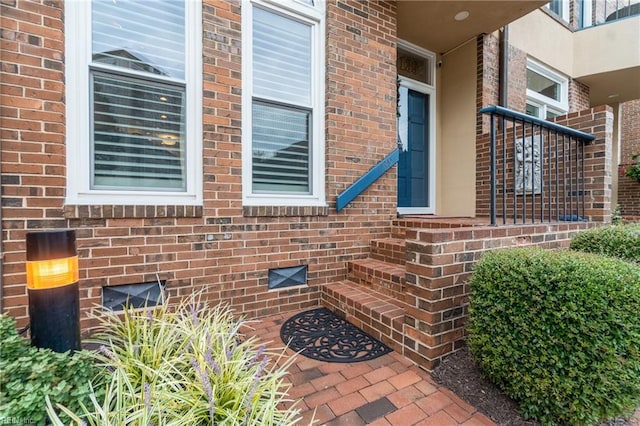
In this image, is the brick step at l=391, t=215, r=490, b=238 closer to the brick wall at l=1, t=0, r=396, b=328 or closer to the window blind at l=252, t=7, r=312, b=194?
the brick wall at l=1, t=0, r=396, b=328

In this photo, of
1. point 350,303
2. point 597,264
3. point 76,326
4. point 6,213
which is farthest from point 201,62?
point 597,264

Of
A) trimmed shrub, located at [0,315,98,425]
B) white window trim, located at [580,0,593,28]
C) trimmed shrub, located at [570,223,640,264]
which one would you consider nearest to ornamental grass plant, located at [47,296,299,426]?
trimmed shrub, located at [0,315,98,425]

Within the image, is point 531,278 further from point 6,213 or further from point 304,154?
point 6,213

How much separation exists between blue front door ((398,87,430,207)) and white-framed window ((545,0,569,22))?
3440 millimetres

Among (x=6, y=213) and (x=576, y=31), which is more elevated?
(x=576, y=31)

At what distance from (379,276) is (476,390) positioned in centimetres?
122

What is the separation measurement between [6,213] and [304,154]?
2.33 metres

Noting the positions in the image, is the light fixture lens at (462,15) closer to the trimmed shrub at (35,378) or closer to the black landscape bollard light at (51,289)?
the black landscape bollard light at (51,289)

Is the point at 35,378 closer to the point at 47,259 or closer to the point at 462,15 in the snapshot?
the point at 47,259

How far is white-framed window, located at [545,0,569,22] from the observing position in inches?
222

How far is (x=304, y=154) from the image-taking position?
3.14 m

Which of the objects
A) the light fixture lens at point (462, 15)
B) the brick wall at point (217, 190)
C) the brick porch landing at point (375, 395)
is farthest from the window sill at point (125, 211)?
the light fixture lens at point (462, 15)

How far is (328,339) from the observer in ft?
7.68

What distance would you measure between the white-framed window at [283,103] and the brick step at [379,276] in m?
0.79
